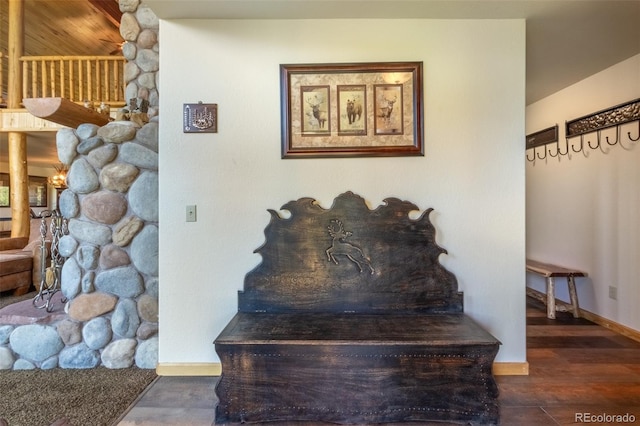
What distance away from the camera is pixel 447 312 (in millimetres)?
2055

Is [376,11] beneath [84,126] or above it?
above

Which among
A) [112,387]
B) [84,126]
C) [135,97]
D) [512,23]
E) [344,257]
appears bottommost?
[112,387]

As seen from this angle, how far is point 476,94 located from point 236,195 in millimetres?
1763

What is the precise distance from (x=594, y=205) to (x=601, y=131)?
71 centimetres

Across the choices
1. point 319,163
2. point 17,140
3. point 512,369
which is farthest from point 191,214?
point 17,140

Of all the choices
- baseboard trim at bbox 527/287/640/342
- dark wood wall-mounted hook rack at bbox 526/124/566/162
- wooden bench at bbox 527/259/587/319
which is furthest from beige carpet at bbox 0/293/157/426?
dark wood wall-mounted hook rack at bbox 526/124/566/162

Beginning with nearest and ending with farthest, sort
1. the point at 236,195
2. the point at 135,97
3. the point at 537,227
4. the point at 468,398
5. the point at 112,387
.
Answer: the point at 468,398
the point at 112,387
the point at 236,195
the point at 135,97
the point at 537,227

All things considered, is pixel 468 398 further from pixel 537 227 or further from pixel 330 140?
pixel 537 227

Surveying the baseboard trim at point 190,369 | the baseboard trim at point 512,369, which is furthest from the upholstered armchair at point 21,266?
the baseboard trim at point 512,369

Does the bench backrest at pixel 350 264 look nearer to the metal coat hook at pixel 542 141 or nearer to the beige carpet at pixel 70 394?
the beige carpet at pixel 70 394

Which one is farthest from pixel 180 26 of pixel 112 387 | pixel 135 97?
pixel 112 387

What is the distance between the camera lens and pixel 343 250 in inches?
82.4

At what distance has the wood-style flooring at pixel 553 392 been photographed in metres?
1.71

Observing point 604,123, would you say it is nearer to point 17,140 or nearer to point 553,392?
point 553,392
